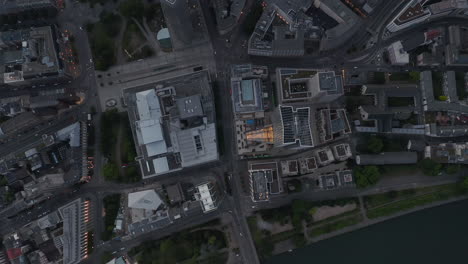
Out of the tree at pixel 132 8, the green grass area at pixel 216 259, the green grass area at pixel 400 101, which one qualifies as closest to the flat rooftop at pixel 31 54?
the tree at pixel 132 8

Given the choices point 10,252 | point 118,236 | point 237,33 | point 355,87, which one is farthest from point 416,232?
point 10,252

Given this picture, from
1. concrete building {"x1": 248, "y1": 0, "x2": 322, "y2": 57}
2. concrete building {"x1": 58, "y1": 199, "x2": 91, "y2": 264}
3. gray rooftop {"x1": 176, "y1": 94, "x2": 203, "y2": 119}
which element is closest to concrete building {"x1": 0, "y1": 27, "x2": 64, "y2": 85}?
gray rooftop {"x1": 176, "y1": 94, "x2": 203, "y2": 119}

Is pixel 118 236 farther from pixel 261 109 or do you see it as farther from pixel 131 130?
pixel 261 109

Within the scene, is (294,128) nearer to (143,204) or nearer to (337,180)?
(337,180)

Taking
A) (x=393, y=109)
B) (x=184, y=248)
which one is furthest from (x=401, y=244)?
(x=184, y=248)

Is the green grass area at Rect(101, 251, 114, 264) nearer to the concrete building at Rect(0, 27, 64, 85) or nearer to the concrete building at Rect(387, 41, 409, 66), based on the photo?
the concrete building at Rect(0, 27, 64, 85)

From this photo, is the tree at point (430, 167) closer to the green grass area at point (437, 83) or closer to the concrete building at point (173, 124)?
the green grass area at point (437, 83)
